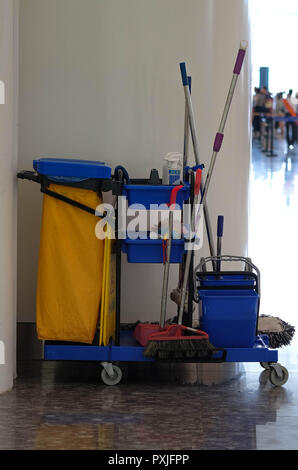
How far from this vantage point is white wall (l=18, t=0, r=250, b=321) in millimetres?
3719

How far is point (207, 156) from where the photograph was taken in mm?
3906

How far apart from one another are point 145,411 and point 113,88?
1474 millimetres

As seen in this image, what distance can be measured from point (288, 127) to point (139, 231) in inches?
548

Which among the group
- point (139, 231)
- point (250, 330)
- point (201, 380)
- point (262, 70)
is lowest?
point (201, 380)

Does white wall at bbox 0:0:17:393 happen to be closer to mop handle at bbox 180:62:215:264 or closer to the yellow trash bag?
the yellow trash bag

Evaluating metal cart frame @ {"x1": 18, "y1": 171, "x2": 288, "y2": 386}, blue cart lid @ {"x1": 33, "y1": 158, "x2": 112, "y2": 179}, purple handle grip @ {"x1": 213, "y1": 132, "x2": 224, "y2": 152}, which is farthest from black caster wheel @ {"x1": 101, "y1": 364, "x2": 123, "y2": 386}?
purple handle grip @ {"x1": 213, "y1": 132, "x2": 224, "y2": 152}

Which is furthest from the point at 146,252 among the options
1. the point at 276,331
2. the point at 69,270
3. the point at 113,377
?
the point at 276,331

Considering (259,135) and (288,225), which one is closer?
(288,225)

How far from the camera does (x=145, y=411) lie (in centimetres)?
311

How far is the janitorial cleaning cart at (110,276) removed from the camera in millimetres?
3316

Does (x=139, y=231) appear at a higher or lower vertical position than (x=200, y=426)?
higher

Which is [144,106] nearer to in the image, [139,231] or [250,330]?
[139,231]

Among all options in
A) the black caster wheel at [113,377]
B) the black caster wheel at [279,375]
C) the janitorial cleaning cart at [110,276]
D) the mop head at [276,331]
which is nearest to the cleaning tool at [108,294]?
the janitorial cleaning cart at [110,276]

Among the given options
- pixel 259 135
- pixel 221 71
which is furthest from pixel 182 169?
pixel 259 135
